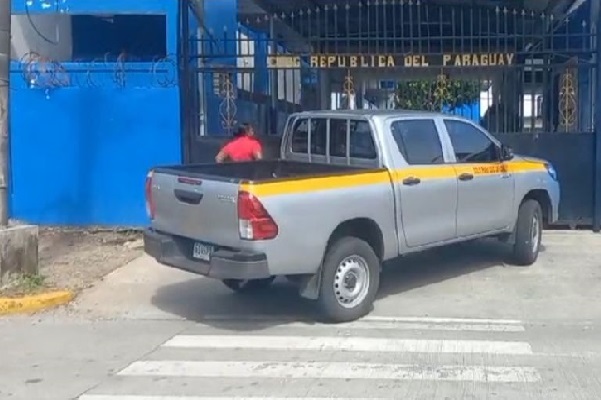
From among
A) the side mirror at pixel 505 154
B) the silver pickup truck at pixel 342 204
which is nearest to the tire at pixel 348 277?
the silver pickup truck at pixel 342 204

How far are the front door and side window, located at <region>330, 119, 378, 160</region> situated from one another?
1.13 meters

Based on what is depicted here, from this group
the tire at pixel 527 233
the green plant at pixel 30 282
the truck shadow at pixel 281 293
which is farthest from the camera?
the tire at pixel 527 233

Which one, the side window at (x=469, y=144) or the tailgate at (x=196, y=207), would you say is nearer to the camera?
the tailgate at (x=196, y=207)

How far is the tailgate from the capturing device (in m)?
8.61

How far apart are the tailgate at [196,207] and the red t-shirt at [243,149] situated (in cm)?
413

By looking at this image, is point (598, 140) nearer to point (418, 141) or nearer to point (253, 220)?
point (418, 141)

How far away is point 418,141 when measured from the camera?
1036cm

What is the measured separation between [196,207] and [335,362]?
2018 millimetres

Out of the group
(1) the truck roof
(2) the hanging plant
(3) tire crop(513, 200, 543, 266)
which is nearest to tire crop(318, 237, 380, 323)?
(1) the truck roof

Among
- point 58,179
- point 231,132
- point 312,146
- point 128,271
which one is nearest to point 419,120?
point 312,146

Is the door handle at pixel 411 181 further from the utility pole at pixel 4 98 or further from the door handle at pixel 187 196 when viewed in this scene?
the utility pole at pixel 4 98

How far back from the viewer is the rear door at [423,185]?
9.85 m

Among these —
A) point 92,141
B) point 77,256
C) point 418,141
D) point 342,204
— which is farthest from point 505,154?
point 92,141

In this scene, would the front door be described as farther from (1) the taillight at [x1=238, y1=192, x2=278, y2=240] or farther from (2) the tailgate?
(2) the tailgate
